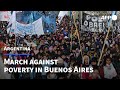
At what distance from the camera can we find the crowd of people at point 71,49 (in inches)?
153

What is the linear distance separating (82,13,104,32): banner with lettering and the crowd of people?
3.6 inches

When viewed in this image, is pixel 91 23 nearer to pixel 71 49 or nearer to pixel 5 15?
pixel 71 49

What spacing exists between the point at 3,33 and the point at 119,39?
2.11 metres

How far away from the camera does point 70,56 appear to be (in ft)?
12.7

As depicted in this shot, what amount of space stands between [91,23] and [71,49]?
600 mm

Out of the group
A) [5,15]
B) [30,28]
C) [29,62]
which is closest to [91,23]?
[30,28]

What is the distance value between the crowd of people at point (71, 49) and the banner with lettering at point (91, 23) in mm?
92

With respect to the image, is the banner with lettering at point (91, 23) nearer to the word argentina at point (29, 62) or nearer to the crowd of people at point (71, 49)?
the crowd of people at point (71, 49)

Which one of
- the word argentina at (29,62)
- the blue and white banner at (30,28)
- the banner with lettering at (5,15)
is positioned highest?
the banner with lettering at (5,15)

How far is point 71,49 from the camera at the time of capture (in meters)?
3.88

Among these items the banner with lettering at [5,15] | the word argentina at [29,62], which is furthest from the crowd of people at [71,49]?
the banner with lettering at [5,15]

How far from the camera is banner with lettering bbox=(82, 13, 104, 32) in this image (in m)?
3.89
